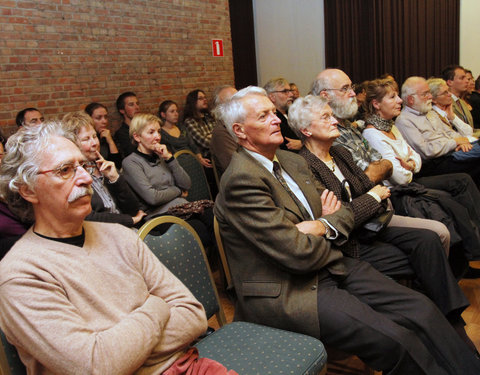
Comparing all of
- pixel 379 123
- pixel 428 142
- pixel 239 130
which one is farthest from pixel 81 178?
pixel 428 142

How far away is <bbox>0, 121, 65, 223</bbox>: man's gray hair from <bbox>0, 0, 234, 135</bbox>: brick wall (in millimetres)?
3067

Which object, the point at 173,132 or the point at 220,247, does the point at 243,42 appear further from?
the point at 220,247

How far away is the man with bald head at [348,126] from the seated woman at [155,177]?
1032mm

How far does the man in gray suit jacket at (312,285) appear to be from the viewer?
1799 millimetres

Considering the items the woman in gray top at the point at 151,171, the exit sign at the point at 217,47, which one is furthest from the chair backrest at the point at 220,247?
the exit sign at the point at 217,47

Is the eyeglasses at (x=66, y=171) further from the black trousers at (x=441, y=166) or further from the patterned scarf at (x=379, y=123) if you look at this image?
the black trousers at (x=441, y=166)

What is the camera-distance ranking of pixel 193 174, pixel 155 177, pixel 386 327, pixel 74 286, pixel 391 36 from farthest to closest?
1. pixel 391 36
2. pixel 193 174
3. pixel 155 177
4. pixel 386 327
5. pixel 74 286

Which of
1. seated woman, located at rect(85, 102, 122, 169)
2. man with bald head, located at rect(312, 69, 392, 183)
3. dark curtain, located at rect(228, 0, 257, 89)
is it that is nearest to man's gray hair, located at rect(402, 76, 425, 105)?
man with bald head, located at rect(312, 69, 392, 183)

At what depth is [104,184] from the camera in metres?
2.96

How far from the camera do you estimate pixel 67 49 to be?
4.64 metres

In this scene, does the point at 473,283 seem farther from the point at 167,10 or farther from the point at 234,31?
the point at 234,31

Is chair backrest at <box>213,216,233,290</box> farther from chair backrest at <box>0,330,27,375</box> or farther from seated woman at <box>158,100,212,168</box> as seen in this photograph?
seated woman at <box>158,100,212,168</box>

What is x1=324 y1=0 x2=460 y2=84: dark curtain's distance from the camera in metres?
7.39

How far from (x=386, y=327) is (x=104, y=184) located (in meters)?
1.88
